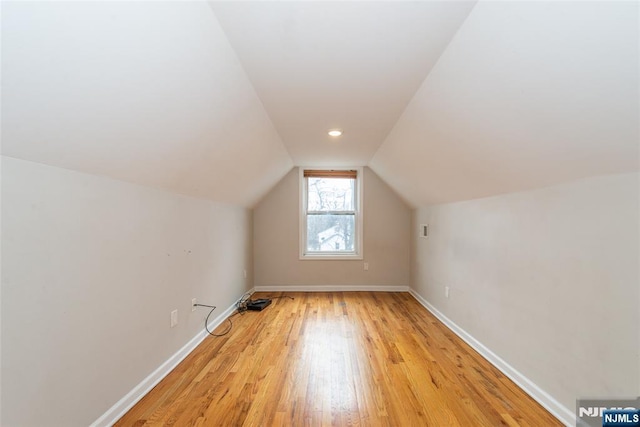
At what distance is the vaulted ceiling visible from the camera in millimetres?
1007

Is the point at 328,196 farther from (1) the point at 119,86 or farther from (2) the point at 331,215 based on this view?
(1) the point at 119,86

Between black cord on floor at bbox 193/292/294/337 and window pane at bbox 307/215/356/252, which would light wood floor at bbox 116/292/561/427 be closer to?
black cord on floor at bbox 193/292/294/337

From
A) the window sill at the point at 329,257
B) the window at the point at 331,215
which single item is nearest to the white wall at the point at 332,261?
the window sill at the point at 329,257

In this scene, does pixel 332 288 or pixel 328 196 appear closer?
pixel 332 288

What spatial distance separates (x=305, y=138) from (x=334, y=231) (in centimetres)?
222

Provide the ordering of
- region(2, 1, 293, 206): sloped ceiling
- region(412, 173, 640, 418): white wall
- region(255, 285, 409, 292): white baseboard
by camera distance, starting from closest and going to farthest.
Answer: region(2, 1, 293, 206): sloped ceiling < region(412, 173, 640, 418): white wall < region(255, 285, 409, 292): white baseboard

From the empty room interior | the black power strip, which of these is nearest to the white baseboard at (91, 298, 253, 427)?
the empty room interior

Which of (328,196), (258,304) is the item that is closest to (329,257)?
(328,196)

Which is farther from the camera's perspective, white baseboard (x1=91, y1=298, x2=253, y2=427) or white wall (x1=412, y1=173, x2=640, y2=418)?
white baseboard (x1=91, y1=298, x2=253, y2=427)

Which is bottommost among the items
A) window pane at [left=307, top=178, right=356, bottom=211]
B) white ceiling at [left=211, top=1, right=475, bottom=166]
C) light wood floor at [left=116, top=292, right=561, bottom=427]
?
light wood floor at [left=116, top=292, right=561, bottom=427]

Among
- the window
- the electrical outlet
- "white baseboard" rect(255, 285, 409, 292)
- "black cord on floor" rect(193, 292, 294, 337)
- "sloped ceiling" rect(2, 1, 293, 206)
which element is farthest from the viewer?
the window

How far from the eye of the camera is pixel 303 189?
5000mm

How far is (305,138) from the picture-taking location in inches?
128

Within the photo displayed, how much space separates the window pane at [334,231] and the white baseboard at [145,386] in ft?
8.34
